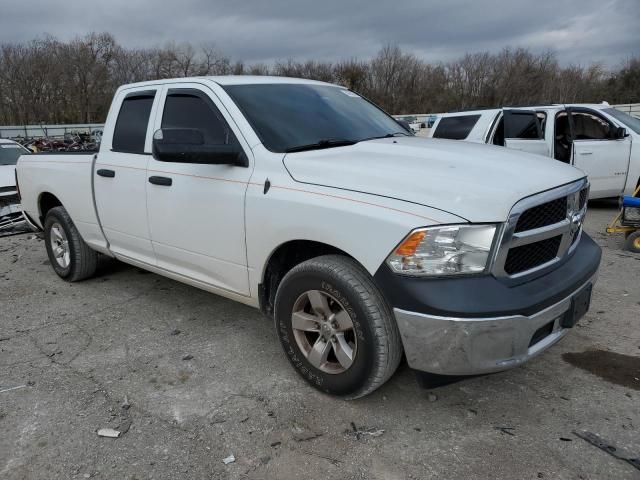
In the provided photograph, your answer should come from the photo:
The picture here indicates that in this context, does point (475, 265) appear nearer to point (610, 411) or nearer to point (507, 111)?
point (610, 411)

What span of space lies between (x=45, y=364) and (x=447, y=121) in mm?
7402

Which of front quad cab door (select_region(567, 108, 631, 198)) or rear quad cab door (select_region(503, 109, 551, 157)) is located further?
front quad cab door (select_region(567, 108, 631, 198))

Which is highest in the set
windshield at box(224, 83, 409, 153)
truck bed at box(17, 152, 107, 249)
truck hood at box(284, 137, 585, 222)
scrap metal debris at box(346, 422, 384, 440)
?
windshield at box(224, 83, 409, 153)

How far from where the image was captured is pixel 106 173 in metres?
4.26

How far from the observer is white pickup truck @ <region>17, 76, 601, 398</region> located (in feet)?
7.76

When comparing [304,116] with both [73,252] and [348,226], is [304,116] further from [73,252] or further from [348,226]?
[73,252]

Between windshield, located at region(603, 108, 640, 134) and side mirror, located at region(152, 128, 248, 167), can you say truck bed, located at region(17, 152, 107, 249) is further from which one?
windshield, located at region(603, 108, 640, 134)

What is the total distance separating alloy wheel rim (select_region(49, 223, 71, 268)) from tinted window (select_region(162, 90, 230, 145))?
2.16 metres

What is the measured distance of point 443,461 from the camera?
2459 millimetres

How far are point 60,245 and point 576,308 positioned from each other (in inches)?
195

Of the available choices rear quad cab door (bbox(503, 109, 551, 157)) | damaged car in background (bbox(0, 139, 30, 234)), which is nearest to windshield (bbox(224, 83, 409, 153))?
rear quad cab door (bbox(503, 109, 551, 157))

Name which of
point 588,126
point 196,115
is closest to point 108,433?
point 196,115

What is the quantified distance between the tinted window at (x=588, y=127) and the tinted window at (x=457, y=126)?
180 centimetres

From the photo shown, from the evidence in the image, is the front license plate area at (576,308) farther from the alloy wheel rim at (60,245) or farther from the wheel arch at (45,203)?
the wheel arch at (45,203)
